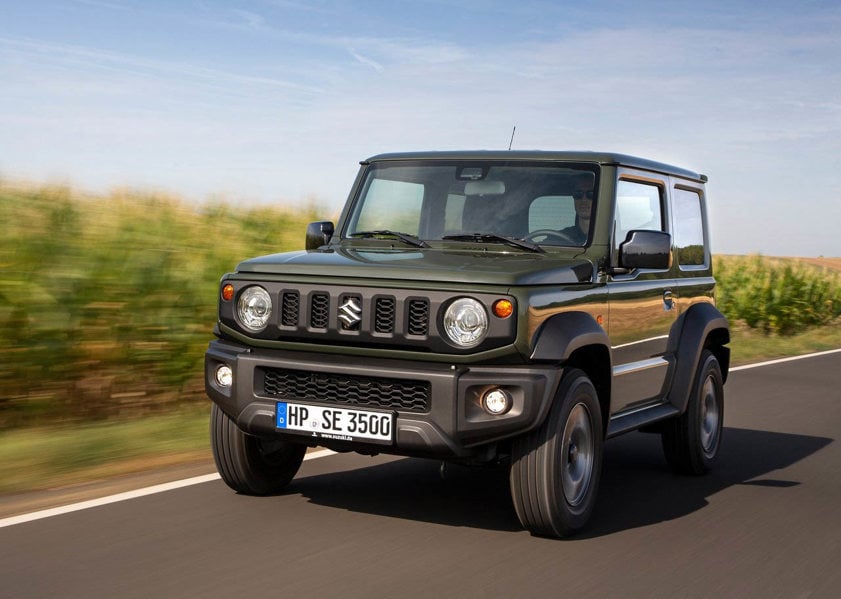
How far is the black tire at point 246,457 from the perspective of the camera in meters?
5.97

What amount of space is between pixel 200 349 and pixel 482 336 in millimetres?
5406

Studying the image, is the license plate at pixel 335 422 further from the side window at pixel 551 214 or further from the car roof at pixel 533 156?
the car roof at pixel 533 156

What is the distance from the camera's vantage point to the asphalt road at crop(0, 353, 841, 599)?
466 cm

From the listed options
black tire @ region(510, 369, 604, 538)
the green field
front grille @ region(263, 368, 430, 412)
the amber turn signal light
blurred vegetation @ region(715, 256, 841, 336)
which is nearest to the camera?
the amber turn signal light

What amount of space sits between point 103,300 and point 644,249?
199 inches

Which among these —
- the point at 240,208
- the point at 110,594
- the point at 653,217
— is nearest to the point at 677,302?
the point at 653,217

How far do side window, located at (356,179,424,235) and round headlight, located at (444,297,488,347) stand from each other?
1.51 meters

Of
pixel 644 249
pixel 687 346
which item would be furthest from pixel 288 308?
pixel 687 346

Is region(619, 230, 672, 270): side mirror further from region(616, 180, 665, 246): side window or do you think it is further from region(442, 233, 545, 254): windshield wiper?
region(442, 233, 545, 254): windshield wiper

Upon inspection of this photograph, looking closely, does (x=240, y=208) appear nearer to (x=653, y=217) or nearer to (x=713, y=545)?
(x=653, y=217)

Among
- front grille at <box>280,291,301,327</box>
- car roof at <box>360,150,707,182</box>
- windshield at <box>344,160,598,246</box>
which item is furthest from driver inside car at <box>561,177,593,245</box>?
front grille at <box>280,291,301,327</box>

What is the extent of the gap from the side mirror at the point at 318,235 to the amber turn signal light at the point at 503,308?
184 cm

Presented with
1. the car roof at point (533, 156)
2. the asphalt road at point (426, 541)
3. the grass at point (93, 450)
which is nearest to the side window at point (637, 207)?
the car roof at point (533, 156)

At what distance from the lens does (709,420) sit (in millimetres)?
7828
